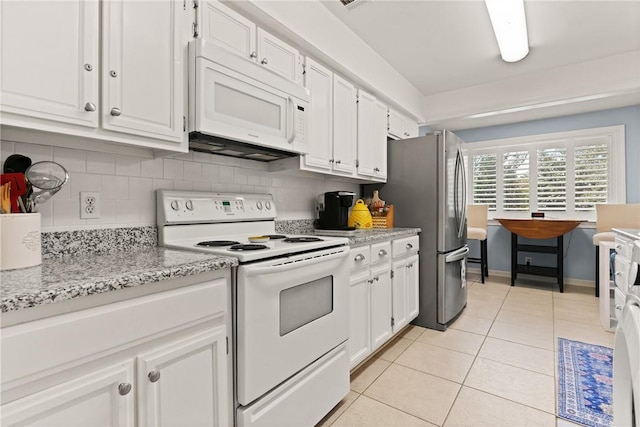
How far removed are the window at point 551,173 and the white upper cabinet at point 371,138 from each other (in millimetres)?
2688

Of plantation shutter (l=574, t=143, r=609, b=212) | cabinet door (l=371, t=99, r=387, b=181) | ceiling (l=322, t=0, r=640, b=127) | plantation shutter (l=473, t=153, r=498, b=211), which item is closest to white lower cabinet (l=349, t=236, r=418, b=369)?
cabinet door (l=371, t=99, r=387, b=181)

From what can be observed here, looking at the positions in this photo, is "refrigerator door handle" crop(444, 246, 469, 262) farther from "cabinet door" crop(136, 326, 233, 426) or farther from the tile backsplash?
"cabinet door" crop(136, 326, 233, 426)

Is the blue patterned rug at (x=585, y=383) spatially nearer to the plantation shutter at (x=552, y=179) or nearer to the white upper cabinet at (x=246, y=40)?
the white upper cabinet at (x=246, y=40)

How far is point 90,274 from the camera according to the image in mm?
930

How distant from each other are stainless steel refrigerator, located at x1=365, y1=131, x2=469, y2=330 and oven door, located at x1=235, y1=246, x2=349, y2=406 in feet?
4.68

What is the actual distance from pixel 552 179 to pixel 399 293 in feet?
11.4

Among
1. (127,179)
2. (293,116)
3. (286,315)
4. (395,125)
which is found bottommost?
(286,315)

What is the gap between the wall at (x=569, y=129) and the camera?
156 inches

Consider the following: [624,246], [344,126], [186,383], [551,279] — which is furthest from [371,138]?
[551,279]

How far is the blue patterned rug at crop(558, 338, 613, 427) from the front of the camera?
1.67m

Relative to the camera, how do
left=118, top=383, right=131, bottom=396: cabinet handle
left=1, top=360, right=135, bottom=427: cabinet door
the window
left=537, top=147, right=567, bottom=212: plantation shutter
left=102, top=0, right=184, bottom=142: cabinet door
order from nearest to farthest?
1. left=1, top=360, right=135, bottom=427: cabinet door
2. left=118, top=383, right=131, bottom=396: cabinet handle
3. left=102, top=0, right=184, bottom=142: cabinet door
4. the window
5. left=537, top=147, right=567, bottom=212: plantation shutter

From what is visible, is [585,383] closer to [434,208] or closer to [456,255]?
[456,255]

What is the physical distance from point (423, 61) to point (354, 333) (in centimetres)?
285

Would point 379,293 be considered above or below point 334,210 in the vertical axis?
below
